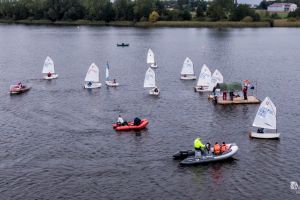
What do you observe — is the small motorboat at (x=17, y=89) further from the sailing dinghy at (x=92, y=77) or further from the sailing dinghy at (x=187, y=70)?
the sailing dinghy at (x=187, y=70)

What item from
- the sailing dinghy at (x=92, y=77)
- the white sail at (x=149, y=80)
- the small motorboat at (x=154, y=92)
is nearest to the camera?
the small motorboat at (x=154, y=92)

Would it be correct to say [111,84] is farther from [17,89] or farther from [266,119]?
[266,119]

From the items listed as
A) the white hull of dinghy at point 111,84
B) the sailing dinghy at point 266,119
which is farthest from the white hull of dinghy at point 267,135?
the white hull of dinghy at point 111,84

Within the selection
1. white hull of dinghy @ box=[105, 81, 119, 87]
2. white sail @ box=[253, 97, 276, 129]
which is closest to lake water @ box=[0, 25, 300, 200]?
white hull of dinghy @ box=[105, 81, 119, 87]

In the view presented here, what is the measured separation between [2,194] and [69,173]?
7.85 metres

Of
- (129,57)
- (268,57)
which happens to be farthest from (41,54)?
(268,57)

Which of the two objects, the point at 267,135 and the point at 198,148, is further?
the point at 267,135

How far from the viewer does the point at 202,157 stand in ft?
188

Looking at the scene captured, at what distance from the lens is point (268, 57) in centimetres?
15800

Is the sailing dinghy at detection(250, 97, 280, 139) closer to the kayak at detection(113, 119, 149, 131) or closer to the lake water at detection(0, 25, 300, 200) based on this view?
the lake water at detection(0, 25, 300, 200)

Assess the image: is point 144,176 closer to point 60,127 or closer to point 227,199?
point 227,199

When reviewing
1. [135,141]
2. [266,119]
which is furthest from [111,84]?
[266,119]

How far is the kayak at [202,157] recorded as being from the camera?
2248 inches

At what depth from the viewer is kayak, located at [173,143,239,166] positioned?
57094 millimetres
